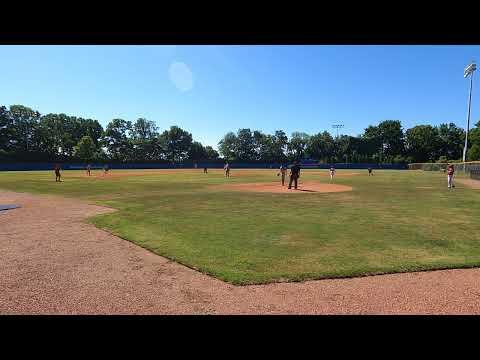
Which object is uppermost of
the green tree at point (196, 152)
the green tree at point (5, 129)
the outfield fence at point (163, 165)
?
the green tree at point (5, 129)

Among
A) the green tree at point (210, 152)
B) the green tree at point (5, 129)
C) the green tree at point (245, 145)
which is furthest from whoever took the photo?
the green tree at point (245, 145)

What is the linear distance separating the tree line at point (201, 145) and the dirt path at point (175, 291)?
328 ft

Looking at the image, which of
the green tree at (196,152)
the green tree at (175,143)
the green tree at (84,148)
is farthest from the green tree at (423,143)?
the green tree at (84,148)

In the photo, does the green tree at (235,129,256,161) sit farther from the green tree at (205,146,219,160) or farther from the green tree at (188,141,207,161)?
the green tree at (188,141,207,161)

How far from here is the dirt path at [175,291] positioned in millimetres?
4355

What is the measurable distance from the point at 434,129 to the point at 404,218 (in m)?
125

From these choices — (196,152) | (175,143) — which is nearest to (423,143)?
(196,152)

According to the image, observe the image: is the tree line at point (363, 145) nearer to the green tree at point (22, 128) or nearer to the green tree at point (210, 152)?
the green tree at point (210, 152)

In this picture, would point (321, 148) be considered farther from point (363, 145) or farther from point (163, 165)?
point (163, 165)

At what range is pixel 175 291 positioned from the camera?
500 cm
